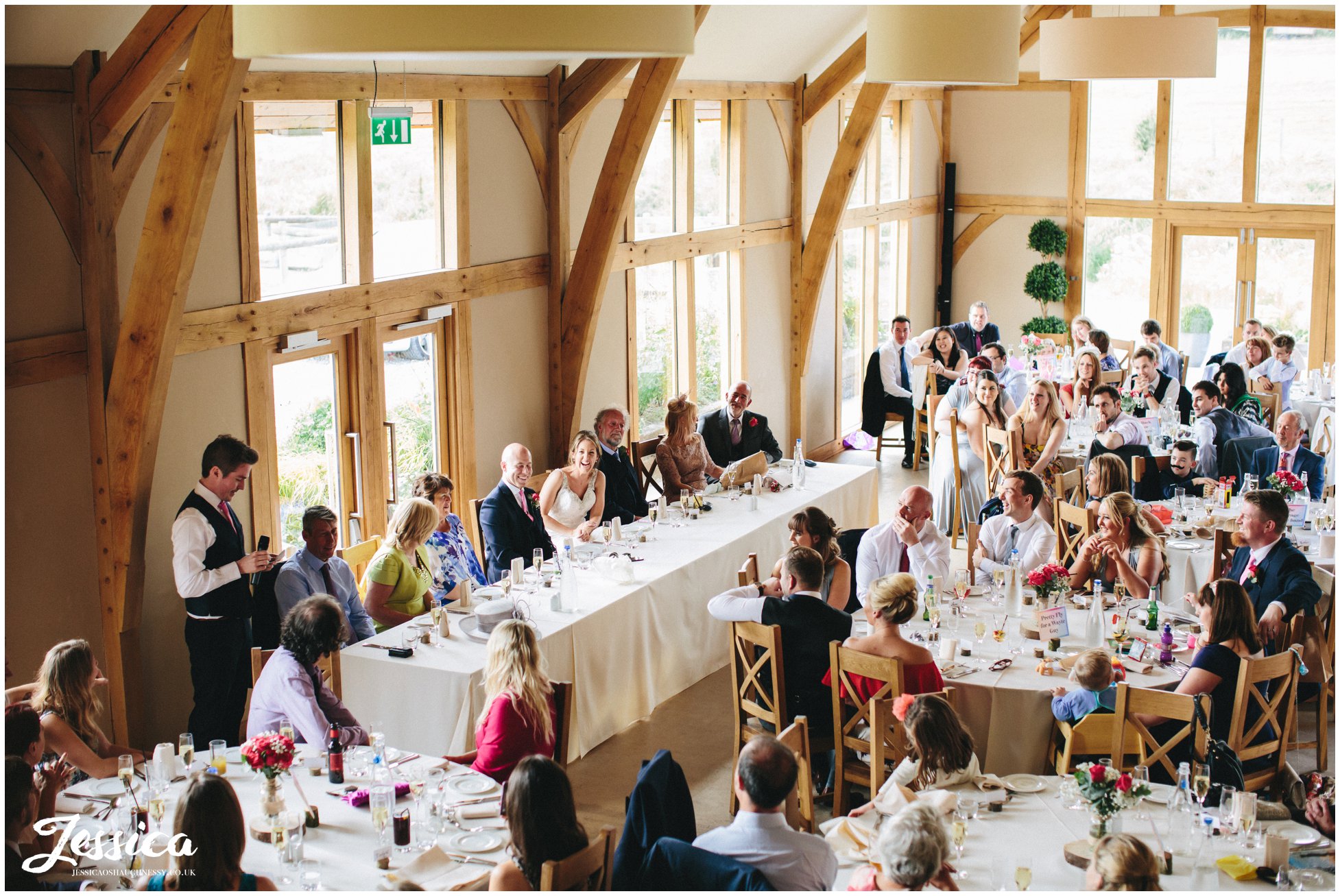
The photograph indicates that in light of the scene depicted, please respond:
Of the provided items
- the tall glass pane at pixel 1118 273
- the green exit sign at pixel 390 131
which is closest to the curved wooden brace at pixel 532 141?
the green exit sign at pixel 390 131

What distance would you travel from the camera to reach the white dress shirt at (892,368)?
13.2 metres

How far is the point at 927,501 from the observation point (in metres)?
6.90

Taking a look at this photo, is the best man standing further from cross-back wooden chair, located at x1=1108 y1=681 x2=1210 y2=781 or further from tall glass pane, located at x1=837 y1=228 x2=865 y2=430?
tall glass pane, located at x1=837 y1=228 x2=865 y2=430

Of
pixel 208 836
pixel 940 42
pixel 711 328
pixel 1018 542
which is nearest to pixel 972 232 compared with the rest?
pixel 711 328

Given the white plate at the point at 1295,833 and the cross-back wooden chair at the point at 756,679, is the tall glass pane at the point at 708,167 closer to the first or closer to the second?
the cross-back wooden chair at the point at 756,679

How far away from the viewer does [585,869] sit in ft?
12.3

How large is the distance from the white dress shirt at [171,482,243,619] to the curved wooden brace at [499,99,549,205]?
12.2ft

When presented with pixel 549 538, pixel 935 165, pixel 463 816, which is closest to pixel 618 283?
pixel 549 538

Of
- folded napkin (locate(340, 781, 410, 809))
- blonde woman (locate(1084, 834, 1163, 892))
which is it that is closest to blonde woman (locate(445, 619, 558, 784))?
folded napkin (locate(340, 781, 410, 809))

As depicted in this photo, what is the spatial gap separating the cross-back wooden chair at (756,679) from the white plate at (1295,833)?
2.13 meters

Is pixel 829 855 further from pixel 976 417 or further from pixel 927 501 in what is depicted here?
pixel 976 417

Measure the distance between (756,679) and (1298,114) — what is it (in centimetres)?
1166

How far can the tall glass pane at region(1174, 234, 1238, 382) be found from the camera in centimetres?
1516

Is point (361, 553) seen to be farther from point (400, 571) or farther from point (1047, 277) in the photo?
point (1047, 277)
